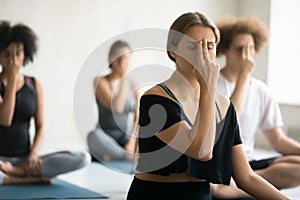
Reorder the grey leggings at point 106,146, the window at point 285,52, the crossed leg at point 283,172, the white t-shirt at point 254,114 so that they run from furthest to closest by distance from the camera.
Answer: the window at point 285,52
the grey leggings at point 106,146
the white t-shirt at point 254,114
the crossed leg at point 283,172

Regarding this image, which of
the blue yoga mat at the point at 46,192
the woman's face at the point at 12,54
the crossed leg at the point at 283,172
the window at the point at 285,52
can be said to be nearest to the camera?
the crossed leg at the point at 283,172

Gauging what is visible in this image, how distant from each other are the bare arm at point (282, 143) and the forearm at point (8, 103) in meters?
1.35

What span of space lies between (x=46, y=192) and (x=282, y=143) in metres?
1.25

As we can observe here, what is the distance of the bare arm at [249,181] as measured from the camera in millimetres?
1746

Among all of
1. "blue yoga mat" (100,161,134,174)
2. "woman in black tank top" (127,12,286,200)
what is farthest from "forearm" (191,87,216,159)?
"blue yoga mat" (100,161,134,174)

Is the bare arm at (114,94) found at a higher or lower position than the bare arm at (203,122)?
lower

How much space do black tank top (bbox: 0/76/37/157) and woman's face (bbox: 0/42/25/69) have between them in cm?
13

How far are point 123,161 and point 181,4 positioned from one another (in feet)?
8.95

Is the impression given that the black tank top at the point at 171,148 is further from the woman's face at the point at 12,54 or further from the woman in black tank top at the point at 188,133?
the woman's face at the point at 12,54

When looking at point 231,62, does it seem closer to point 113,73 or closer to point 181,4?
point 113,73

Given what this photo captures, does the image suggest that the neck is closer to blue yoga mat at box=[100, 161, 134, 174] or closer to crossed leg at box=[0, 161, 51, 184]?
blue yoga mat at box=[100, 161, 134, 174]

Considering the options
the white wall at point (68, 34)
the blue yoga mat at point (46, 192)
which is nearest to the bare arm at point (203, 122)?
the blue yoga mat at point (46, 192)

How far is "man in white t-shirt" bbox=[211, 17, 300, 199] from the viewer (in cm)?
288

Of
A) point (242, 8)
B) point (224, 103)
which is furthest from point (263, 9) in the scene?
point (224, 103)
